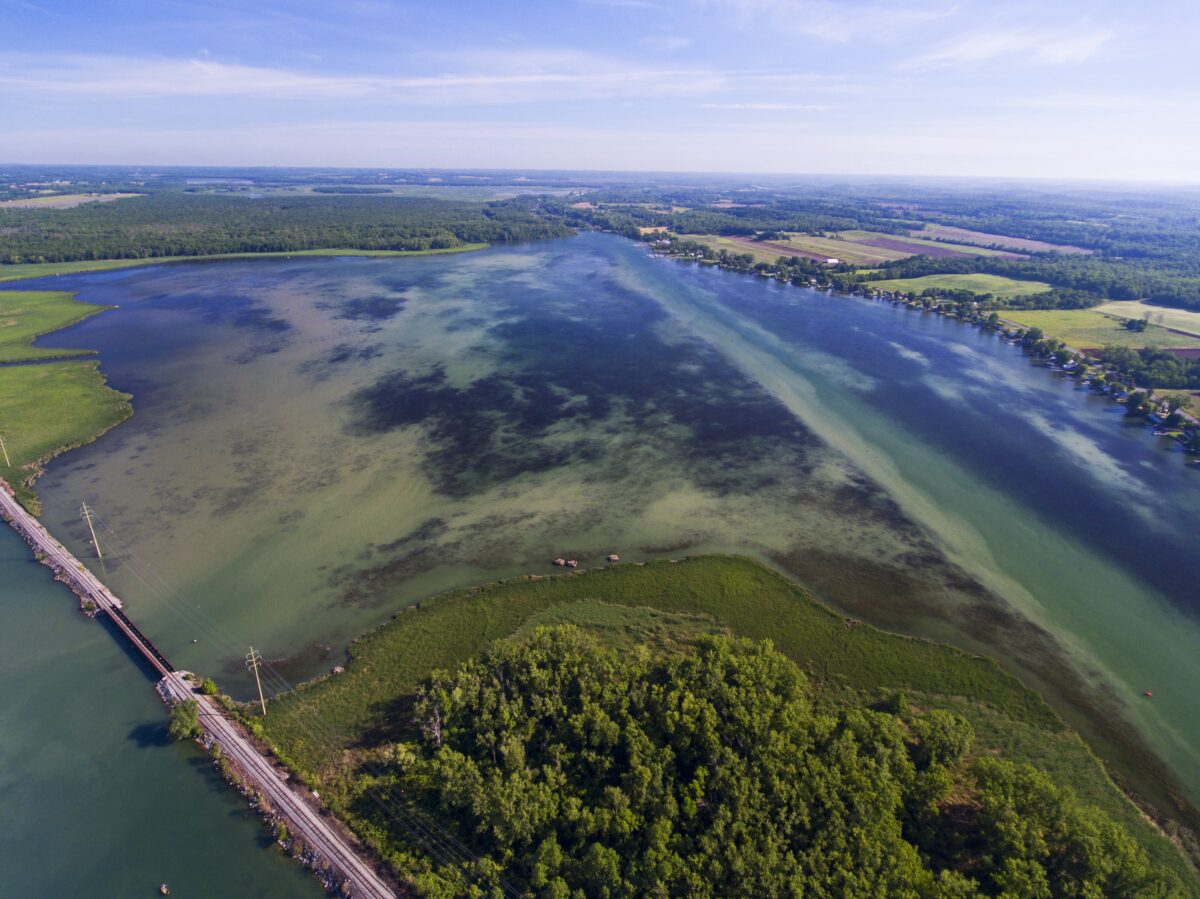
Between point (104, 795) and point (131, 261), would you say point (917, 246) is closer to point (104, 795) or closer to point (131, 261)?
point (104, 795)

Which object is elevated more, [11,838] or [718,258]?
[718,258]

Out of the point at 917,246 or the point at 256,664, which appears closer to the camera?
the point at 256,664

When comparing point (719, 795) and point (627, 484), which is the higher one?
point (627, 484)

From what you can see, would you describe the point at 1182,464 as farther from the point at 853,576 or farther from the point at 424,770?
the point at 424,770

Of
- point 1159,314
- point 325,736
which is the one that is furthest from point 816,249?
point 325,736

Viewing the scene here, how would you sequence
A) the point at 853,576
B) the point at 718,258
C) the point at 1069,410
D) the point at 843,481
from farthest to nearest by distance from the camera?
the point at 718,258, the point at 1069,410, the point at 843,481, the point at 853,576

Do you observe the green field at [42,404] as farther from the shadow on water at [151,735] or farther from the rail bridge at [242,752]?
the shadow on water at [151,735]

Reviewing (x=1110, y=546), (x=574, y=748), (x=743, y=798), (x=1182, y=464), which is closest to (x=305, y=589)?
(x=574, y=748)
